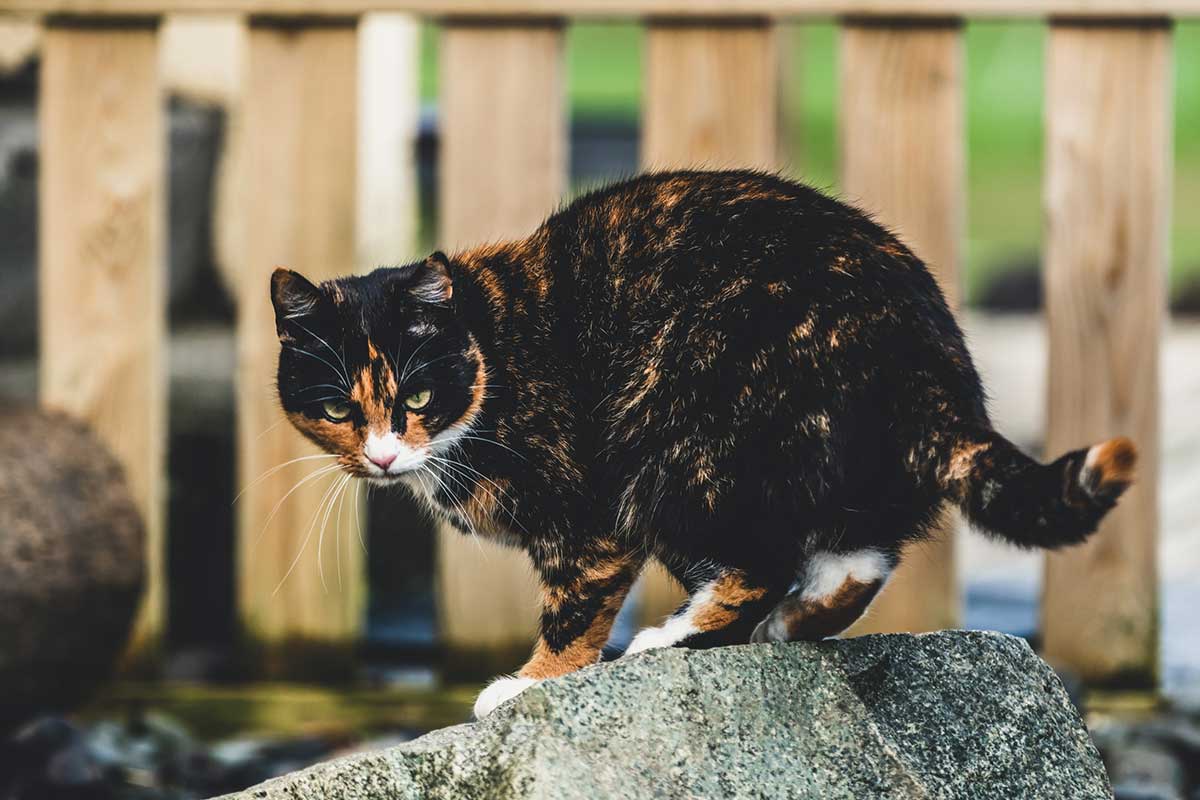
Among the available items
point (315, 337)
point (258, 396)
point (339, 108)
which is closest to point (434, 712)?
point (258, 396)

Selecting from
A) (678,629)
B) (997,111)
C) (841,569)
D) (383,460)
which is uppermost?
(997,111)

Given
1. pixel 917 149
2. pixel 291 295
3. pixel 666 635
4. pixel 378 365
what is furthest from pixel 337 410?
pixel 917 149

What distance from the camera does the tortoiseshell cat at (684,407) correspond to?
2.34m

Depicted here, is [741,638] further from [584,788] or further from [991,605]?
[991,605]

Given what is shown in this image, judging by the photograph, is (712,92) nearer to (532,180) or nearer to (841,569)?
(532,180)

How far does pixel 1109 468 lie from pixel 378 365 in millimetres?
1159

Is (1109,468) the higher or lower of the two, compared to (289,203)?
lower

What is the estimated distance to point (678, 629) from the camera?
2.49 m

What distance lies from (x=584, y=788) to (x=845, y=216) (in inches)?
41.9

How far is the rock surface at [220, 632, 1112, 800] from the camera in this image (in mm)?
2160

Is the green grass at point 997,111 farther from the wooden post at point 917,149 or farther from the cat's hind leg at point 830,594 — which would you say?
the cat's hind leg at point 830,594

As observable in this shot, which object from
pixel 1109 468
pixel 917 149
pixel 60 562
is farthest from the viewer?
pixel 917 149

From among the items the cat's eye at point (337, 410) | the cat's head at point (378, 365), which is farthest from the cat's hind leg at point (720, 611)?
the cat's eye at point (337, 410)

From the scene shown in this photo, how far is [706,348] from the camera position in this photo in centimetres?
242
